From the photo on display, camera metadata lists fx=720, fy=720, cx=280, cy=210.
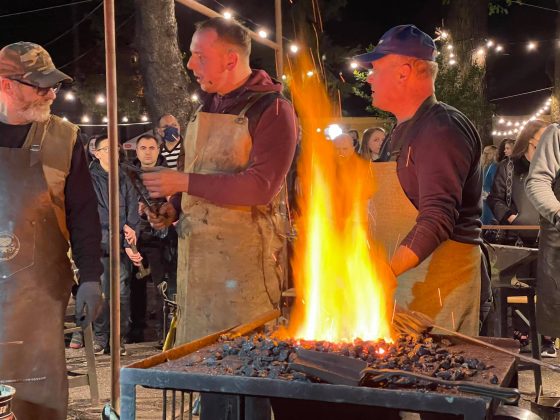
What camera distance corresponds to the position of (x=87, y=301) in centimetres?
375

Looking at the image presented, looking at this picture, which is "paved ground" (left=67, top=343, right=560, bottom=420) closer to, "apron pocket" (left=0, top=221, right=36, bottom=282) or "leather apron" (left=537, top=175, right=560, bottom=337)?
"leather apron" (left=537, top=175, right=560, bottom=337)

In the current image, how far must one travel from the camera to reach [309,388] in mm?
2117

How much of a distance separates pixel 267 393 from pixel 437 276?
148cm

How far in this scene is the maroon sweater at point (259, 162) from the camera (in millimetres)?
3480

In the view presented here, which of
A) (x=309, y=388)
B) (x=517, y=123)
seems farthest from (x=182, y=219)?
(x=517, y=123)

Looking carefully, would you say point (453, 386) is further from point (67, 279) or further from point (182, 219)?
point (67, 279)

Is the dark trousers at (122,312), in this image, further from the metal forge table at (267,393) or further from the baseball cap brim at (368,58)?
the metal forge table at (267,393)

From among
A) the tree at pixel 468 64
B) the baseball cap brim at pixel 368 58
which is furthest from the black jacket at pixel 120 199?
the tree at pixel 468 64

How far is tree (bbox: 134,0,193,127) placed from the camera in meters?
10.5

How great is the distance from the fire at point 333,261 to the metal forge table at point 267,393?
17.4 inches

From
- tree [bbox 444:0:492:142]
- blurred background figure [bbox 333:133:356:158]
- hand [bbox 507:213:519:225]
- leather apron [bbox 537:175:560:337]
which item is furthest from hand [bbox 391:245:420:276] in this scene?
tree [bbox 444:0:492:142]

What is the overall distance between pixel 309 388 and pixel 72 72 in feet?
66.1

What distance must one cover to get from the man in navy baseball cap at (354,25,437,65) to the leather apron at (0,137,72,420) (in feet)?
5.78

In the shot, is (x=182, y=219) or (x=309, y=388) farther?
(x=182, y=219)
